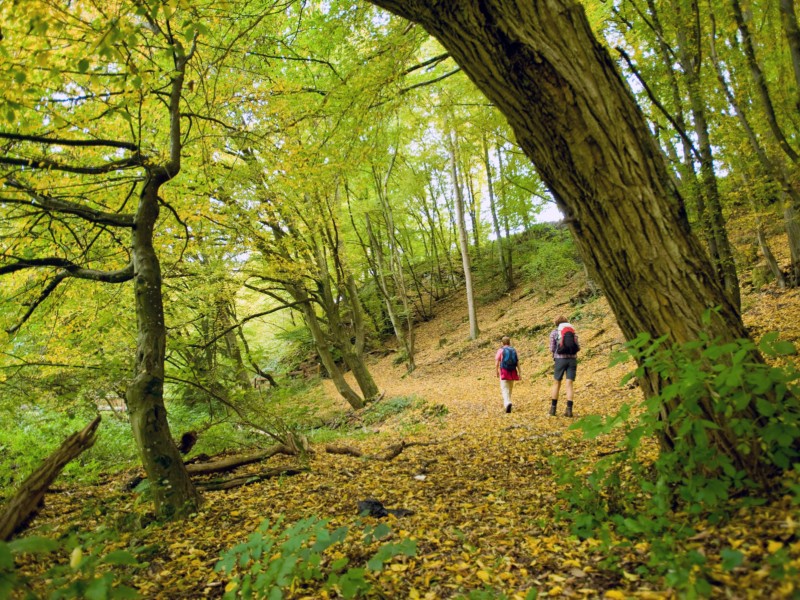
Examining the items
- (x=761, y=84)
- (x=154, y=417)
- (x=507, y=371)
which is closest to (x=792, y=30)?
(x=761, y=84)

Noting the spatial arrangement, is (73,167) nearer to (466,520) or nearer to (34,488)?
(34,488)

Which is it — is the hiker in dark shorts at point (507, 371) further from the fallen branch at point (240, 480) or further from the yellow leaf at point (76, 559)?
the yellow leaf at point (76, 559)

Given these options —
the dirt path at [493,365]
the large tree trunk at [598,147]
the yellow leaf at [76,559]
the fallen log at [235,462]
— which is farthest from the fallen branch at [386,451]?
the yellow leaf at [76,559]

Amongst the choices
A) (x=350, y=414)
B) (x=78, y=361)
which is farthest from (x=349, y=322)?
(x=78, y=361)

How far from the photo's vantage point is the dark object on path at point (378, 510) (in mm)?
3302

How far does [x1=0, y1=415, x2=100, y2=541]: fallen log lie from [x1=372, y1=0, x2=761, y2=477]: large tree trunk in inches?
148

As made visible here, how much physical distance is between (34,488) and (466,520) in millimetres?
2868

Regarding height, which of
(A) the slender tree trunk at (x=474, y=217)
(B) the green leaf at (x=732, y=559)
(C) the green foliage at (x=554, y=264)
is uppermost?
(A) the slender tree trunk at (x=474, y=217)

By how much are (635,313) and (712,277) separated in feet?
1.44

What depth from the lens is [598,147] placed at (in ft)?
7.59

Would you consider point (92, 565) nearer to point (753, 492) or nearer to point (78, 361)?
point (753, 492)

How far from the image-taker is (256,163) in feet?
29.3

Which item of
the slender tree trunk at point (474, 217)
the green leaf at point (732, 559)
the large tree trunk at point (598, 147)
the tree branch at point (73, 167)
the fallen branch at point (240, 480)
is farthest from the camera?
the slender tree trunk at point (474, 217)

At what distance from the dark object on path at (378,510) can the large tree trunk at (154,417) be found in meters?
1.51
